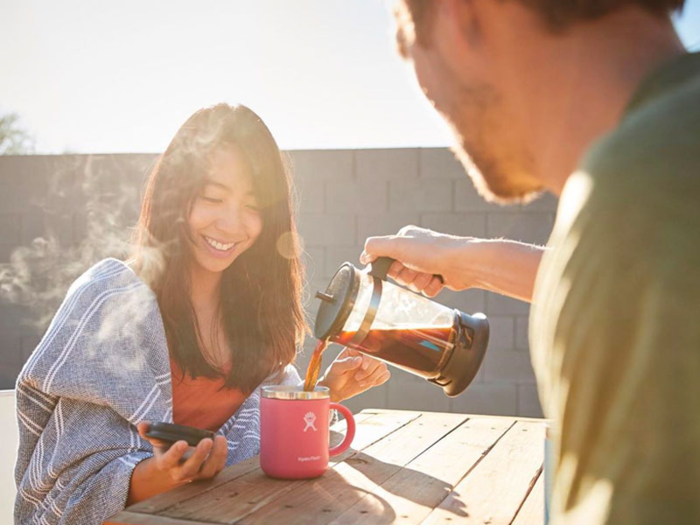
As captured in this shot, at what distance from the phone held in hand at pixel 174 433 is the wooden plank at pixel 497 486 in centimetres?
41

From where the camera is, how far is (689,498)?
363mm

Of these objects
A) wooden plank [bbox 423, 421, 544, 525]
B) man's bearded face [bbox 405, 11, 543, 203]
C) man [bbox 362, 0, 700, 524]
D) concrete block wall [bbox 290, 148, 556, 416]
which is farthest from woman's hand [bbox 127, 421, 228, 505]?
concrete block wall [bbox 290, 148, 556, 416]

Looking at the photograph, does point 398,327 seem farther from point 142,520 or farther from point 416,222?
point 416,222

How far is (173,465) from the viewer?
1.23 metres

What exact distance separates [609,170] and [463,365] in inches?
39.6

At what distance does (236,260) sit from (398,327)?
0.86m

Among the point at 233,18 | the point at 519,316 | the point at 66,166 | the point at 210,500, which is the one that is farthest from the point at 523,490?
the point at 66,166

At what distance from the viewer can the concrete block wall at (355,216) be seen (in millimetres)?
3461

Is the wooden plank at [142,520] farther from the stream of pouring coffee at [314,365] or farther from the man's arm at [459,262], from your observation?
the man's arm at [459,262]

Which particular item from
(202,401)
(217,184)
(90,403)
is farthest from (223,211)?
(90,403)

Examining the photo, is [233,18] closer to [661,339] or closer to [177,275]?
[177,275]

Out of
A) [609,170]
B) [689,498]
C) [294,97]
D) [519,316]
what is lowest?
[519,316]

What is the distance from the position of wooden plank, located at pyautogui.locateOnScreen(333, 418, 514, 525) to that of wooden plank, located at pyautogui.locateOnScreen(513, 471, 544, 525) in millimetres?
131

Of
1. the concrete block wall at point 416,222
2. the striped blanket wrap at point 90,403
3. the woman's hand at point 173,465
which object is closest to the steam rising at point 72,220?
the concrete block wall at point 416,222
